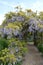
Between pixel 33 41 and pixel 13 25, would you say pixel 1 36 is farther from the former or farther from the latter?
pixel 33 41

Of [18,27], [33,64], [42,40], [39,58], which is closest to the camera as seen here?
[33,64]

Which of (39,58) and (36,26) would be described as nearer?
(39,58)

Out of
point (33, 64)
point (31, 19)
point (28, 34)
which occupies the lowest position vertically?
point (33, 64)

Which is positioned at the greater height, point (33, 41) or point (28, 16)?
point (28, 16)

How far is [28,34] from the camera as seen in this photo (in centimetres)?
1662

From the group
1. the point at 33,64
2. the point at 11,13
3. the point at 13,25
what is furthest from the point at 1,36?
the point at 33,64

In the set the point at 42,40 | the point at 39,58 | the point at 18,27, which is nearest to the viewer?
the point at 39,58

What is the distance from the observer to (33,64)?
11.2m

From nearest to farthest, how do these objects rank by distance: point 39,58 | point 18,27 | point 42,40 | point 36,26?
point 39,58, point 18,27, point 36,26, point 42,40

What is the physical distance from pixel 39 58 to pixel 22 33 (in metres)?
3.54

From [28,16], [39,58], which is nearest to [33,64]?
[39,58]

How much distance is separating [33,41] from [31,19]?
2.33m

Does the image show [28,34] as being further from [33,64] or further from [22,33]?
[33,64]

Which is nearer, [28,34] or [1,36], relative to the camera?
[1,36]
